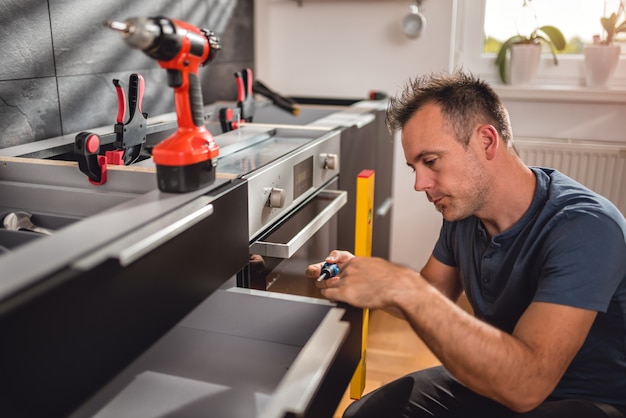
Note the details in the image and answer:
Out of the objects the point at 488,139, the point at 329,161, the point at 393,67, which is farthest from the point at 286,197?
the point at 393,67

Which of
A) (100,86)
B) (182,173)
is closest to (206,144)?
(182,173)

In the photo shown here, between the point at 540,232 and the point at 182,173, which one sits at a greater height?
the point at 182,173

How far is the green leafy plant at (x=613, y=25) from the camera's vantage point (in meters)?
2.52

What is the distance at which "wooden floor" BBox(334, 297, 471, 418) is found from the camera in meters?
2.17

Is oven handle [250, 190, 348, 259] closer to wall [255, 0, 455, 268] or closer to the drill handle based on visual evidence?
the drill handle

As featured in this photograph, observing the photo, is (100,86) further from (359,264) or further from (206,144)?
(359,264)

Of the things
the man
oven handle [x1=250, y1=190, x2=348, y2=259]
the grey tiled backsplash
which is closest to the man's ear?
the man

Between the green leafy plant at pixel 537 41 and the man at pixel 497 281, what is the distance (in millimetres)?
1565

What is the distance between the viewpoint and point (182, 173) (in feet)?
3.11

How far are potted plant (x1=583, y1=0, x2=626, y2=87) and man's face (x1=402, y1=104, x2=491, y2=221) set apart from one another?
5.58 ft

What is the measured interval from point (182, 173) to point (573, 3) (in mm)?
2371

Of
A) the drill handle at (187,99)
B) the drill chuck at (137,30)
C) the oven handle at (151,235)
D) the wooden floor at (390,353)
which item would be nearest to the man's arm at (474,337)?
the oven handle at (151,235)

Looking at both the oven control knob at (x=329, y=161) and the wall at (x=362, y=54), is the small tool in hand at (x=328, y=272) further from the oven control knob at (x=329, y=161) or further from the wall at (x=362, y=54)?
the wall at (x=362, y=54)

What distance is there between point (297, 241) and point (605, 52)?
1856 millimetres
